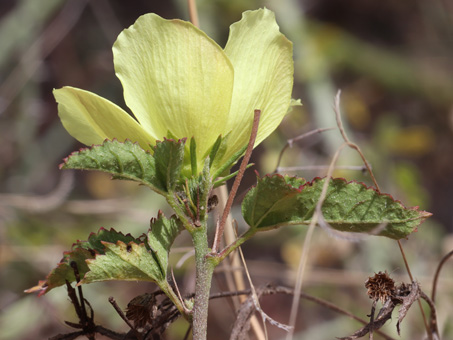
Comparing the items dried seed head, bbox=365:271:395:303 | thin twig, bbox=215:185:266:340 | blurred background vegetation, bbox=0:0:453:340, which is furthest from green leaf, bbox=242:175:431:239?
blurred background vegetation, bbox=0:0:453:340

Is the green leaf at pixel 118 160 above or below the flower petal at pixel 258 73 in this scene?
below

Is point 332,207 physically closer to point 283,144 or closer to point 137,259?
point 137,259

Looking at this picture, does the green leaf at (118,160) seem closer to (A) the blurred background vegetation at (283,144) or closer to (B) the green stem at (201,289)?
(B) the green stem at (201,289)

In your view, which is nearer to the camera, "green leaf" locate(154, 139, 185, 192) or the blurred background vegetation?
"green leaf" locate(154, 139, 185, 192)

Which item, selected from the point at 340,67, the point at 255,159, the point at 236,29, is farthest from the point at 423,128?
the point at 236,29

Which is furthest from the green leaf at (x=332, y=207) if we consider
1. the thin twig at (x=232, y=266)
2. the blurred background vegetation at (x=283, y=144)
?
the blurred background vegetation at (x=283, y=144)

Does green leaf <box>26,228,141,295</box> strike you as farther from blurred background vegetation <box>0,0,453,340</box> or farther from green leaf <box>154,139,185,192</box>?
blurred background vegetation <box>0,0,453,340</box>

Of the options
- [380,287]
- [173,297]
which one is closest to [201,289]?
[173,297]
